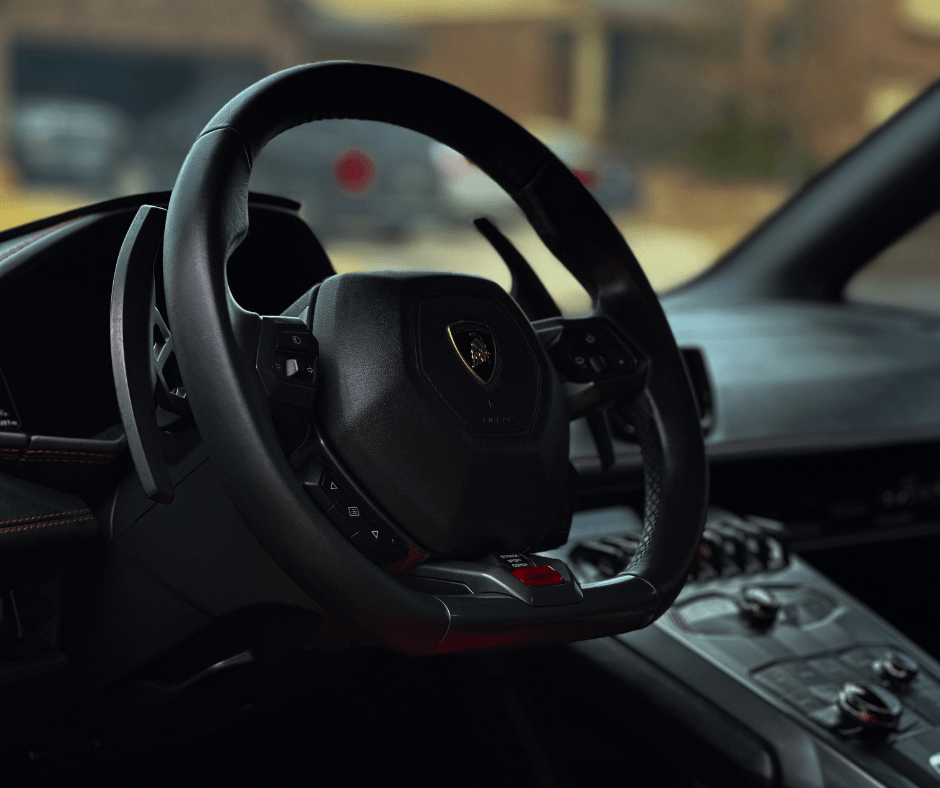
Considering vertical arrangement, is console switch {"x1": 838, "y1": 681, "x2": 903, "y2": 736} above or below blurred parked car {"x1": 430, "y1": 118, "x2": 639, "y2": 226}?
below

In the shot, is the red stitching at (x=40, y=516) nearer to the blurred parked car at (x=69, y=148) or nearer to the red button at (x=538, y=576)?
the red button at (x=538, y=576)

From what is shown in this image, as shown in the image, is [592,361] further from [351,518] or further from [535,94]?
[535,94]

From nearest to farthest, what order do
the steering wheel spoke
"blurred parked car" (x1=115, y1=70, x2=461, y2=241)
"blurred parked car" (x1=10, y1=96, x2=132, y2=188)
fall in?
the steering wheel spoke
"blurred parked car" (x1=115, y1=70, x2=461, y2=241)
"blurred parked car" (x1=10, y1=96, x2=132, y2=188)

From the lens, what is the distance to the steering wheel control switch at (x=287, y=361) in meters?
0.82

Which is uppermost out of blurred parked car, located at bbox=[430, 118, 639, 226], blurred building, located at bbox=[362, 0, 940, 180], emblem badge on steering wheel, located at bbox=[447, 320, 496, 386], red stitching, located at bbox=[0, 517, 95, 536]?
blurred building, located at bbox=[362, 0, 940, 180]

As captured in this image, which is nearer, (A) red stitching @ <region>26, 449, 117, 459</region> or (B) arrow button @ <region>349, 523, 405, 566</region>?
(B) arrow button @ <region>349, 523, 405, 566</region>

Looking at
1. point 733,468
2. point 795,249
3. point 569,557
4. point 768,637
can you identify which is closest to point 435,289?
point 569,557

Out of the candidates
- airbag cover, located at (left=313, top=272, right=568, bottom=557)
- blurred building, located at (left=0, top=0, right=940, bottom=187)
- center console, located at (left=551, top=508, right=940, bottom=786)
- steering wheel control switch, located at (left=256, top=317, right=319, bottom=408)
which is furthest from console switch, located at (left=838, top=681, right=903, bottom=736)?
blurred building, located at (left=0, top=0, right=940, bottom=187)

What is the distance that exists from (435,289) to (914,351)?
1626 millimetres

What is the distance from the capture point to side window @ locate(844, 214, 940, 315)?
7.85 feet

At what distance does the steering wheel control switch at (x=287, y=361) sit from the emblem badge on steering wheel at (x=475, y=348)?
5.5 inches

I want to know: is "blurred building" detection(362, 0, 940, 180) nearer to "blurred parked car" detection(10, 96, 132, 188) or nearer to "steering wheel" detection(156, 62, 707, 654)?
"blurred parked car" detection(10, 96, 132, 188)

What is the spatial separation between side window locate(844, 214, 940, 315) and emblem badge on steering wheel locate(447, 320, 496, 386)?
1.65 m

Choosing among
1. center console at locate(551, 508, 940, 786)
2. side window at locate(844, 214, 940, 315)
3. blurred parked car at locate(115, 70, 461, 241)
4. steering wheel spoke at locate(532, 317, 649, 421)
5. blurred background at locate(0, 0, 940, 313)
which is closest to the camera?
steering wheel spoke at locate(532, 317, 649, 421)
